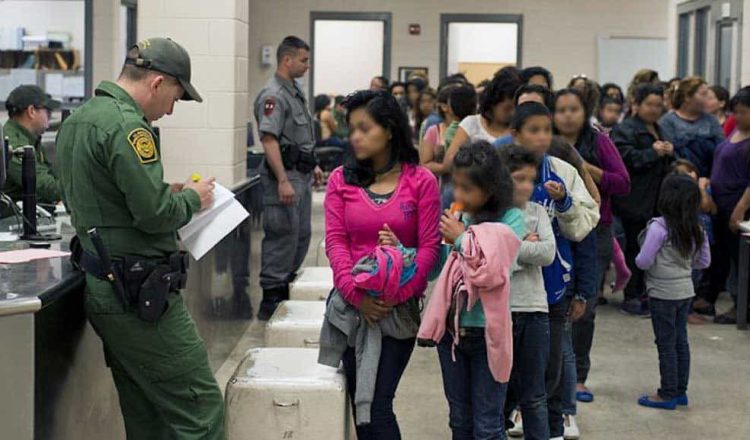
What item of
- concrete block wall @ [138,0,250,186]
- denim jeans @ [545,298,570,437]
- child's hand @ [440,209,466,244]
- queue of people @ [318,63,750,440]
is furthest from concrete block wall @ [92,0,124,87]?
child's hand @ [440,209,466,244]

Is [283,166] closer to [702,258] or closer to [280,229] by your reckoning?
[280,229]

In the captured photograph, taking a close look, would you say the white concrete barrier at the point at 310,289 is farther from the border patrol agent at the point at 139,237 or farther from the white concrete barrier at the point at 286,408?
the border patrol agent at the point at 139,237

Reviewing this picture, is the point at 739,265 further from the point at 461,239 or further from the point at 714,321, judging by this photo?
the point at 461,239

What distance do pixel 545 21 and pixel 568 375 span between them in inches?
505

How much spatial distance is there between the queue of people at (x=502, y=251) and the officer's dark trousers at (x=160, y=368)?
1.81 ft

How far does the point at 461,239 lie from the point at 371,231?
320 mm

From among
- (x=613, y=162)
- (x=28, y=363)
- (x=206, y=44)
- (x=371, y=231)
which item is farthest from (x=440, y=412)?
(x=28, y=363)

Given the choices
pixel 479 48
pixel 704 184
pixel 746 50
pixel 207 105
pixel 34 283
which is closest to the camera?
pixel 34 283

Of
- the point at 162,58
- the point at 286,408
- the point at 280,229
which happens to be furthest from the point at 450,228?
the point at 280,229

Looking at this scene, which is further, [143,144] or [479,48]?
[479,48]

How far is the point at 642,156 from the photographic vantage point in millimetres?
8094

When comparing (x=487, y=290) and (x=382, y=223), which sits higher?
(x=382, y=223)

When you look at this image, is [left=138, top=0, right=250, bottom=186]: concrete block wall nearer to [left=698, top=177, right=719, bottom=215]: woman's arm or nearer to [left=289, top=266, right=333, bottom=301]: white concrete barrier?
[left=289, top=266, right=333, bottom=301]: white concrete barrier

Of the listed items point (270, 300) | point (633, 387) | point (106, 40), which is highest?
point (106, 40)
